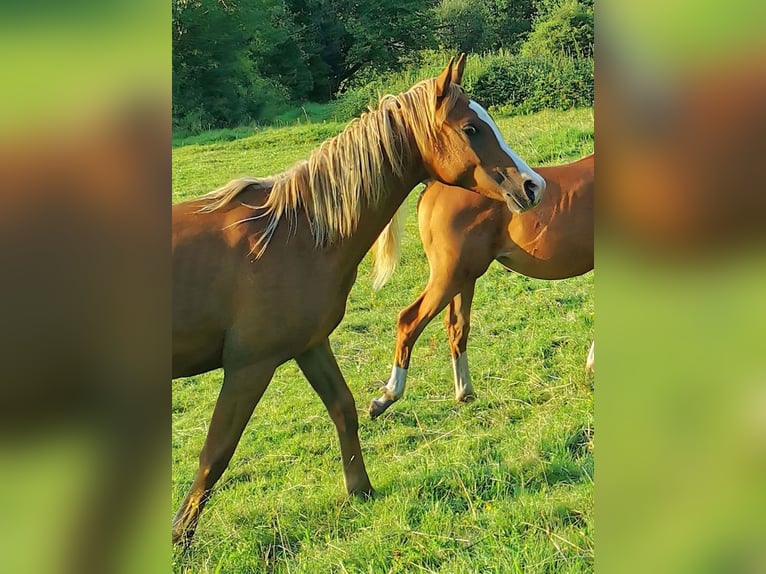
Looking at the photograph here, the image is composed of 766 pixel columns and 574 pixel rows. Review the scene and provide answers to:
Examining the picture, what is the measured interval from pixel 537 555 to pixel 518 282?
2.93 metres

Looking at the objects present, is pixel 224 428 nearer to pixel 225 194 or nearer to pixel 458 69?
pixel 225 194

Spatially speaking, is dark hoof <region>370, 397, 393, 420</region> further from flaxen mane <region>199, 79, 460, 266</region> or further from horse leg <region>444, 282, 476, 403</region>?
flaxen mane <region>199, 79, 460, 266</region>

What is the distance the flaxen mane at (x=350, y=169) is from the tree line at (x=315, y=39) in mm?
764

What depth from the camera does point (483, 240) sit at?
3.36 meters

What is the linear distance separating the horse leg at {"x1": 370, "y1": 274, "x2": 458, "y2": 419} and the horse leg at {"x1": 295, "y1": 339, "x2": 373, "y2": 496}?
762 mm

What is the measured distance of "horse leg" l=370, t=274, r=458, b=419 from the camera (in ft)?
10.7

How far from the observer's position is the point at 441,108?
221 centimetres

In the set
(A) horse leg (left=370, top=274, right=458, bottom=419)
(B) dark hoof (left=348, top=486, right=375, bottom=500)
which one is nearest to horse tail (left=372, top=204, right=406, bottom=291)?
(A) horse leg (left=370, top=274, right=458, bottom=419)

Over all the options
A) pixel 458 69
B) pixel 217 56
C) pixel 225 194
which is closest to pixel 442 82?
pixel 458 69

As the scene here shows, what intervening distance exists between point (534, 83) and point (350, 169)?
1901 mm

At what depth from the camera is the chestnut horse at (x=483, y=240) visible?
3.31m

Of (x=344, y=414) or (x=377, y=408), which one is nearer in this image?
(x=344, y=414)
